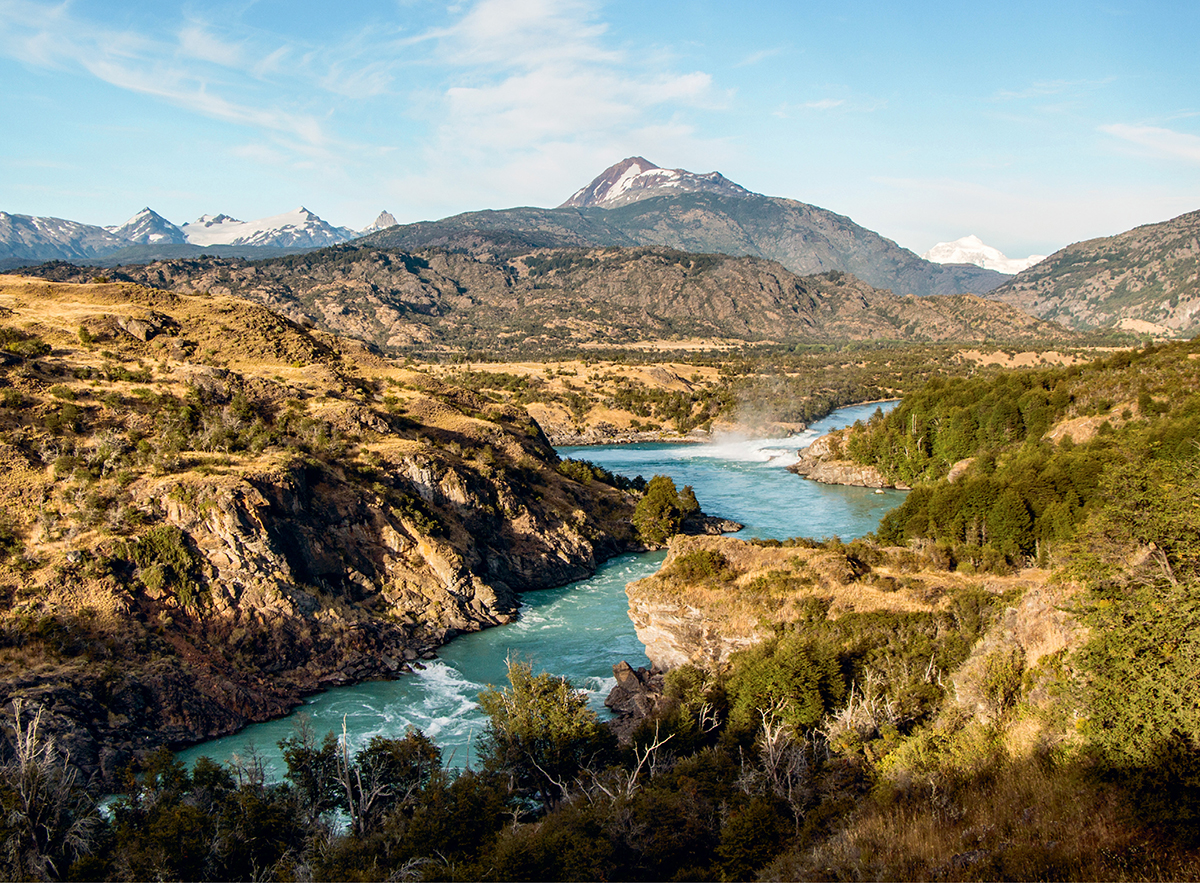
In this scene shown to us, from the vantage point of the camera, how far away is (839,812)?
20.5 metres

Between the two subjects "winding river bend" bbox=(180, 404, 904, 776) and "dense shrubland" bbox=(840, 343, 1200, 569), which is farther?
"dense shrubland" bbox=(840, 343, 1200, 569)

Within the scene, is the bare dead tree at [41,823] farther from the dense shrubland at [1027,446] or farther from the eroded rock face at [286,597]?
the dense shrubland at [1027,446]

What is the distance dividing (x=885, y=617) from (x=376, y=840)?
2188cm

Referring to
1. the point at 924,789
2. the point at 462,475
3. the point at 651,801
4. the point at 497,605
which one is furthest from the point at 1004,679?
the point at 462,475

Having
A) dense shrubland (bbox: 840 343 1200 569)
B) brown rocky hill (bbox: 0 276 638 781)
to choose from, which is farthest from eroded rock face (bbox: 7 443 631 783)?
dense shrubland (bbox: 840 343 1200 569)

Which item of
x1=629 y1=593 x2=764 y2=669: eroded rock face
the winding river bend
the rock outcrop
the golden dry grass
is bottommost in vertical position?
the winding river bend

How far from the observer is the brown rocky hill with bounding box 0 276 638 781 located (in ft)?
124

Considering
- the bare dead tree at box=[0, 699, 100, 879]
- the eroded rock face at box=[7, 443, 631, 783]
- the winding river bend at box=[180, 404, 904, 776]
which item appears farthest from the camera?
the winding river bend at box=[180, 404, 904, 776]

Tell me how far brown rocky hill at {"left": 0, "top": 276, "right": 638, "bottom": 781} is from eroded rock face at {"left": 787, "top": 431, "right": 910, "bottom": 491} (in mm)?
42269

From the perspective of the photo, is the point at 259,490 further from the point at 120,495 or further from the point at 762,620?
the point at 762,620

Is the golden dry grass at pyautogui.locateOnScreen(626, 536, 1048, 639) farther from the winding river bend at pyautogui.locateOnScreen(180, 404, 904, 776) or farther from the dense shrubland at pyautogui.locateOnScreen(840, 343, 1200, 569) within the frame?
the winding river bend at pyautogui.locateOnScreen(180, 404, 904, 776)

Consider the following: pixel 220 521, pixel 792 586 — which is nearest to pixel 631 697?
pixel 792 586

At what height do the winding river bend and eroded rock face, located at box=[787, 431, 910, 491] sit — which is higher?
eroded rock face, located at box=[787, 431, 910, 491]

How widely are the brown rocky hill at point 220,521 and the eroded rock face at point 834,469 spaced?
42.3m
